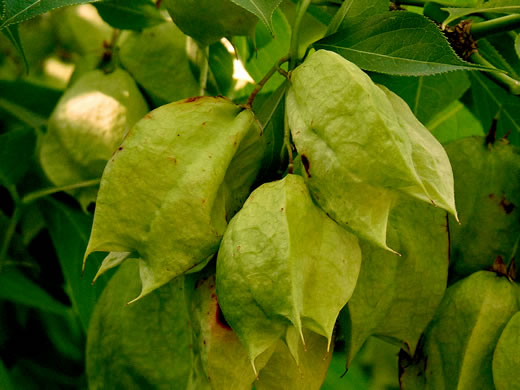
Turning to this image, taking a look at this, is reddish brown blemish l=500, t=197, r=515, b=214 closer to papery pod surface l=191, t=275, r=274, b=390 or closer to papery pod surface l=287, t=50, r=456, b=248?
papery pod surface l=287, t=50, r=456, b=248

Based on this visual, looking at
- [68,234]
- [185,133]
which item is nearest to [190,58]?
[68,234]

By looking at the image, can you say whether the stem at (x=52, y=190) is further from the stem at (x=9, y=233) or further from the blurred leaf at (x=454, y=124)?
the blurred leaf at (x=454, y=124)

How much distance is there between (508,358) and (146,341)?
20.8 inches

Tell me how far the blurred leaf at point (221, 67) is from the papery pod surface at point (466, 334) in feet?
2.02

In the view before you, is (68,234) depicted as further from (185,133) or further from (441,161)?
(441,161)

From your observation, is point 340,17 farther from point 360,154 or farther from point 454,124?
point 454,124

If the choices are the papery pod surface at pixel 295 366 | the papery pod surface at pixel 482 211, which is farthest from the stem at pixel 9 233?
the papery pod surface at pixel 482 211

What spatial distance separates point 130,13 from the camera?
142 cm

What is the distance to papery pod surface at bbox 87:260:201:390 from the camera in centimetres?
107

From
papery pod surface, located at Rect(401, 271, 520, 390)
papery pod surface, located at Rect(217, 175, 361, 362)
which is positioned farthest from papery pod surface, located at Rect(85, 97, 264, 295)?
papery pod surface, located at Rect(401, 271, 520, 390)

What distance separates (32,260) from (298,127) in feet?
3.20

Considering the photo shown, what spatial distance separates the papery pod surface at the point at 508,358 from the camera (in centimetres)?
95

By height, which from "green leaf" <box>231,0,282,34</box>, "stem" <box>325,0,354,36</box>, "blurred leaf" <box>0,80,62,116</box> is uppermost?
"green leaf" <box>231,0,282,34</box>

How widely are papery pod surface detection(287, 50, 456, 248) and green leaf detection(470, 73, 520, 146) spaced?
0.67 meters
